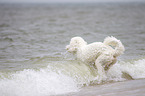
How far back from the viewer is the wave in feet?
16.1

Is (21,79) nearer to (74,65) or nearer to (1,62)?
(74,65)

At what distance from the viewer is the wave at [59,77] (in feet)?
16.1

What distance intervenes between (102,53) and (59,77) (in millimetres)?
1276

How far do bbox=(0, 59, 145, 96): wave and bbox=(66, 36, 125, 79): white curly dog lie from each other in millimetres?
251

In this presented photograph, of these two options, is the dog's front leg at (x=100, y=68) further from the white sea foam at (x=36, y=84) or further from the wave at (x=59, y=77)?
the white sea foam at (x=36, y=84)

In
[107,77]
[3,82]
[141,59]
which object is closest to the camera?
[3,82]

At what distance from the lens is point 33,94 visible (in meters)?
4.77

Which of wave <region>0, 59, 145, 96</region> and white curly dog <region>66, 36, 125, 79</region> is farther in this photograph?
white curly dog <region>66, 36, 125, 79</region>

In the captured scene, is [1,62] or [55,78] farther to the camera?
[1,62]

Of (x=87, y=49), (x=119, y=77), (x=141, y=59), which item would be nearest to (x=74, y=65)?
(x=87, y=49)

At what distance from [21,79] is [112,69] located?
8.06 ft

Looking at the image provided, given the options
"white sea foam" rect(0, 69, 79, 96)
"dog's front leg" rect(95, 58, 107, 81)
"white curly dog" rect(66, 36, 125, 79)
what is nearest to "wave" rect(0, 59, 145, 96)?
"white sea foam" rect(0, 69, 79, 96)

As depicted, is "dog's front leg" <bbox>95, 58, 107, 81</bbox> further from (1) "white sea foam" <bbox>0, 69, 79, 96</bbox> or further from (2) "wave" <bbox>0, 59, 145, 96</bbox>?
(1) "white sea foam" <bbox>0, 69, 79, 96</bbox>

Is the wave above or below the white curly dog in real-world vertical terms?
Answer: below
